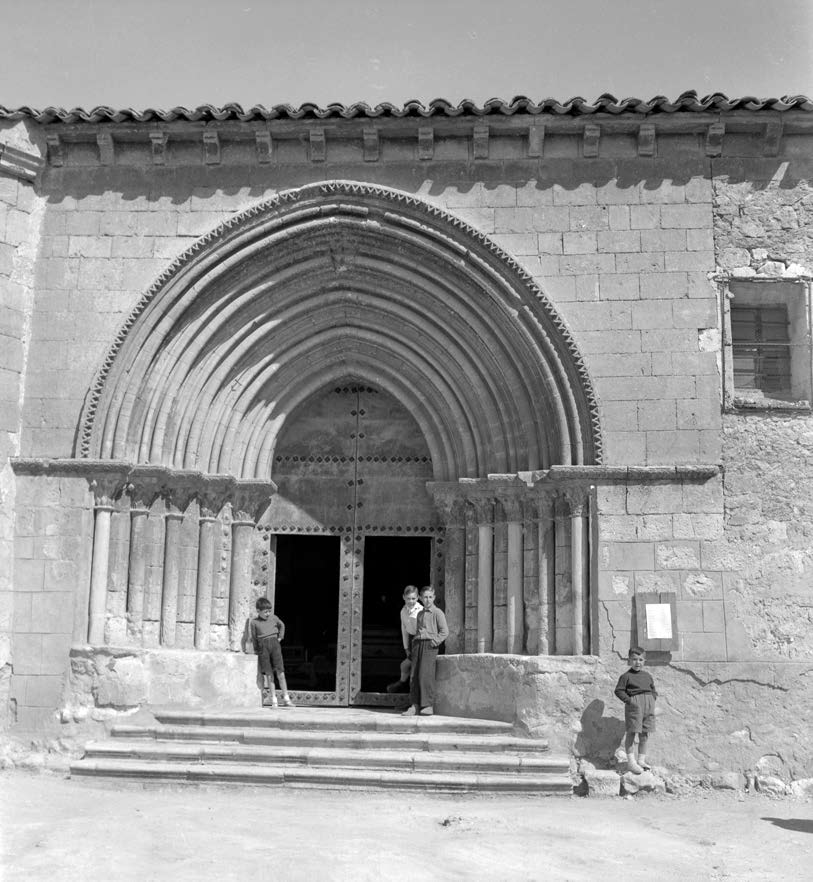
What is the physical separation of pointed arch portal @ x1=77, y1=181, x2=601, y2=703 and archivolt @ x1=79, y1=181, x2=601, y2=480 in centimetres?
2

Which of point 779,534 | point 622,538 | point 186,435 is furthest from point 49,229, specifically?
point 779,534

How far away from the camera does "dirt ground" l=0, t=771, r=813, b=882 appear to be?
6.69m

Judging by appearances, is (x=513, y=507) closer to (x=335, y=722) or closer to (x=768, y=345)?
(x=335, y=722)

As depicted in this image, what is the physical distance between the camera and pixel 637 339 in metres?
10.5

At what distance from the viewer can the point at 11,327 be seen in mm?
10773

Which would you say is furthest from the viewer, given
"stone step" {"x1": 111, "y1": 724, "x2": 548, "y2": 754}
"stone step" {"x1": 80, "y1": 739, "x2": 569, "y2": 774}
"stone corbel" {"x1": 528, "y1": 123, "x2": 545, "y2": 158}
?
"stone corbel" {"x1": 528, "y1": 123, "x2": 545, "y2": 158}

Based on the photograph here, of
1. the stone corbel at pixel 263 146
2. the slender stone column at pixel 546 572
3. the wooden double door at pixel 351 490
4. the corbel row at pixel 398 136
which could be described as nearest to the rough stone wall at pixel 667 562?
the slender stone column at pixel 546 572

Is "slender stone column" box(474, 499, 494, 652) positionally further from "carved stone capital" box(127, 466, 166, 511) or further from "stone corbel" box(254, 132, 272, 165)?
"stone corbel" box(254, 132, 272, 165)

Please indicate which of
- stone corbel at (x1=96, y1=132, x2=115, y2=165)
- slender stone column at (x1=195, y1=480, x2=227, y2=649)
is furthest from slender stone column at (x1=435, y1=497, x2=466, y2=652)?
stone corbel at (x1=96, y1=132, x2=115, y2=165)

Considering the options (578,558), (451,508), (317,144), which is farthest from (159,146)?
(578,558)

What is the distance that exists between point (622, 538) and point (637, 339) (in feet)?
6.22

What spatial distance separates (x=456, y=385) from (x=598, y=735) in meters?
3.66

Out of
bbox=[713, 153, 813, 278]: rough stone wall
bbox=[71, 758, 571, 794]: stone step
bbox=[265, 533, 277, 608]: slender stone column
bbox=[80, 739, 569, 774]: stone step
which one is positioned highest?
bbox=[713, 153, 813, 278]: rough stone wall

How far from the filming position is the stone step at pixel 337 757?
367 inches
